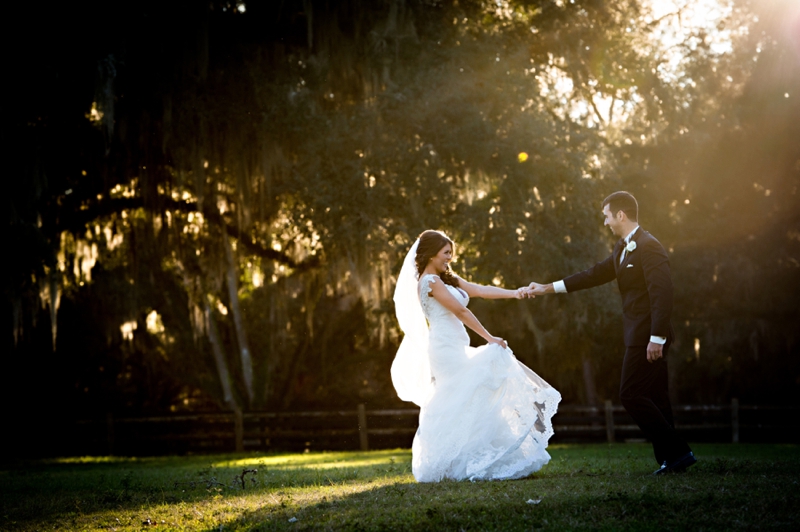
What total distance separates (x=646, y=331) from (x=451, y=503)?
2098 millimetres

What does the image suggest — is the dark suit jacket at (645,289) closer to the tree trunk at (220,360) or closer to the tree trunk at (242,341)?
the tree trunk at (242,341)

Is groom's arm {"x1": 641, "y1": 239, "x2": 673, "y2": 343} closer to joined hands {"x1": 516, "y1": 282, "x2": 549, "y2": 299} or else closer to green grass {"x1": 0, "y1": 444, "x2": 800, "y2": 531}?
green grass {"x1": 0, "y1": 444, "x2": 800, "y2": 531}

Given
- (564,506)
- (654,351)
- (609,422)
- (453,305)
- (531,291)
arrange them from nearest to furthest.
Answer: (564,506) < (654,351) < (453,305) < (531,291) < (609,422)

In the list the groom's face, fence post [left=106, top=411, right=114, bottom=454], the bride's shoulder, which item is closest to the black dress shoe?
the groom's face

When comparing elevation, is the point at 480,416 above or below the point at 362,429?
above

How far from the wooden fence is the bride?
Answer: 36.1 feet

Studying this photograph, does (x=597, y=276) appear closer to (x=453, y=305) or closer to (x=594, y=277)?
(x=594, y=277)

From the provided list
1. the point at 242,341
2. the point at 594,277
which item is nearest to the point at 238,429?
the point at 242,341

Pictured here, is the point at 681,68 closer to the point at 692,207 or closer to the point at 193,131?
the point at 692,207

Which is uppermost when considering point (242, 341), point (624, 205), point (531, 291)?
point (624, 205)

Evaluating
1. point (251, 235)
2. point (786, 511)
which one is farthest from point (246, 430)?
point (786, 511)

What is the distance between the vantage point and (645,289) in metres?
6.02

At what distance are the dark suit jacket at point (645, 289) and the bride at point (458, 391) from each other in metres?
0.90

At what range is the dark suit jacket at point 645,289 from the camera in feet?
18.9
